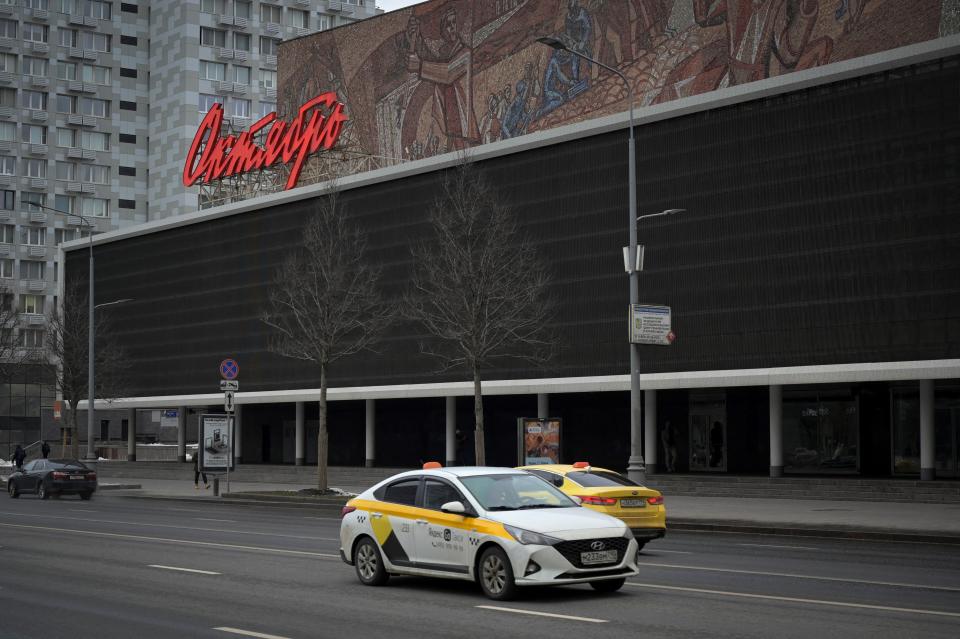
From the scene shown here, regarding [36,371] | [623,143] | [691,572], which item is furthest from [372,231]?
[36,371]

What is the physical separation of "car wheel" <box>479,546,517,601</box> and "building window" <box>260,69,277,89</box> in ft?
338

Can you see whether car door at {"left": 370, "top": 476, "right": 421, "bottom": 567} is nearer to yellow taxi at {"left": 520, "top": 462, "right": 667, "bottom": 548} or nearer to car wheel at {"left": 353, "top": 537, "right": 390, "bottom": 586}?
car wheel at {"left": 353, "top": 537, "right": 390, "bottom": 586}

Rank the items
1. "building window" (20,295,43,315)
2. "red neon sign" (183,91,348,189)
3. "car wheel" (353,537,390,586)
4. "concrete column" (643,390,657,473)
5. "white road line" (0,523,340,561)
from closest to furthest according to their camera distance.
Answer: "car wheel" (353,537,390,586)
"white road line" (0,523,340,561)
"concrete column" (643,390,657,473)
"red neon sign" (183,91,348,189)
"building window" (20,295,43,315)

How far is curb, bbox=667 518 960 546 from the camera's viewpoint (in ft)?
75.7

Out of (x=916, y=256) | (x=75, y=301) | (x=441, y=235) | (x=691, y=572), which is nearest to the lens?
(x=691, y=572)

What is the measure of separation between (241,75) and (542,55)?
5710cm

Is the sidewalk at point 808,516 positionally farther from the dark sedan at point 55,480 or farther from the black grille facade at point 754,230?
the black grille facade at point 754,230

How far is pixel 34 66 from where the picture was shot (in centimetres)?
10819

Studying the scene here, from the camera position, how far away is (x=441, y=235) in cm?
5056

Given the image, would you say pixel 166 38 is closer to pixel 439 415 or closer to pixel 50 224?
pixel 50 224

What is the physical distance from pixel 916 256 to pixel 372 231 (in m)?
26.5

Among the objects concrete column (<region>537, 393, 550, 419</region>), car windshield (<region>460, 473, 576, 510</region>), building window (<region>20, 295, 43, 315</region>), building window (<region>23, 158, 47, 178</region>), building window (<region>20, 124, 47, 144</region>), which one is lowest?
car windshield (<region>460, 473, 576, 510</region>)

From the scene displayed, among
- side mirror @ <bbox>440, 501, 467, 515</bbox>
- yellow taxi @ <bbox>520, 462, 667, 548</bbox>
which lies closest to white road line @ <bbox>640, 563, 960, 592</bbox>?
yellow taxi @ <bbox>520, 462, 667, 548</bbox>

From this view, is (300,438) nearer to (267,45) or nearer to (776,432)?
(776,432)
